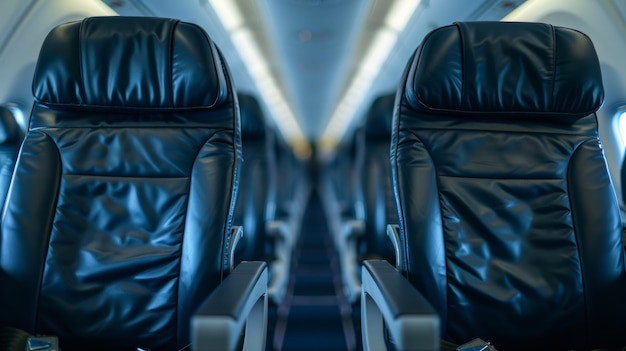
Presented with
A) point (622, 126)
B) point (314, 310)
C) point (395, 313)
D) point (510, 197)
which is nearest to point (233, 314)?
point (395, 313)

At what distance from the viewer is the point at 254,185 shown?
258cm

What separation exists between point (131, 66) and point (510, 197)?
134 cm

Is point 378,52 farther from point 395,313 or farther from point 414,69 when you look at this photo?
point 395,313

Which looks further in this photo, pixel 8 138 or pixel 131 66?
pixel 8 138

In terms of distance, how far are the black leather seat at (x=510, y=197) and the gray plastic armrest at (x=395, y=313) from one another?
2 cm

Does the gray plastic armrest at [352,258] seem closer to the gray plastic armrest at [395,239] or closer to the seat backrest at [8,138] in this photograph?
the gray plastic armrest at [395,239]

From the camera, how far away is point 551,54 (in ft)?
4.36

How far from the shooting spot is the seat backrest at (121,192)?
1.28 m

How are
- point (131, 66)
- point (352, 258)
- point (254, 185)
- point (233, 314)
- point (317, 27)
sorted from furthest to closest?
point (317, 27) → point (352, 258) → point (254, 185) → point (131, 66) → point (233, 314)

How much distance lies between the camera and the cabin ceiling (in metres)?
2.63

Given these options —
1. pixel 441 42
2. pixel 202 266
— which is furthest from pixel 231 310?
pixel 441 42

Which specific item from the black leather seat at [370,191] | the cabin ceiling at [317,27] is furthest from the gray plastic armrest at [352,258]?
the cabin ceiling at [317,27]

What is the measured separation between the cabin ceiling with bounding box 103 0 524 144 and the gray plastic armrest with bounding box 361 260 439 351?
1.97 metres

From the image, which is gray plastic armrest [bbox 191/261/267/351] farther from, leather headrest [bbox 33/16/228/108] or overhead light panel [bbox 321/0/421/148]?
overhead light panel [bbox 321/0/421/148]
